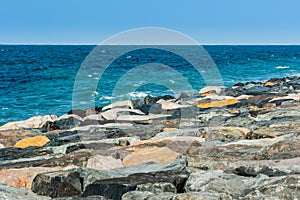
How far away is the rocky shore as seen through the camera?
386cm

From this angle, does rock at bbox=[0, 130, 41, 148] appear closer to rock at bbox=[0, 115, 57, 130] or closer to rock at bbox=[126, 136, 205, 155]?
rock at bbox=[0, 115, 57, 130]

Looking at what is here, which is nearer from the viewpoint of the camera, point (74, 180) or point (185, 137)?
point (74, 180)

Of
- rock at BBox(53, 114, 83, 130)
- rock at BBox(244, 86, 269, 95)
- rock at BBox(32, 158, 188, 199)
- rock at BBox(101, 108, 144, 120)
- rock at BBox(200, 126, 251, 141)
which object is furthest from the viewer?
rock at BBox(244, 86, 269, 95)

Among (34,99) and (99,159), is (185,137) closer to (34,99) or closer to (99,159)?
(99,159)

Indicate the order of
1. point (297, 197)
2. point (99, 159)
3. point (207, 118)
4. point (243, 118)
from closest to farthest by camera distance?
point (297, 197)
point (99, 159)
point (243, 118)
point (207, 118)

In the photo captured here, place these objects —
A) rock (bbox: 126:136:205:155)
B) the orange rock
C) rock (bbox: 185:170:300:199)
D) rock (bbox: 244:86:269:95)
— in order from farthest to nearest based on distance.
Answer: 1. rock (bbox: 244:86:269:95)
2. rock (bbox: 126:136:205:155)
3. the orange rock
4. rock (bbox: 185:170:300:199)

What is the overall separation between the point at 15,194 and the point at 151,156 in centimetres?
197

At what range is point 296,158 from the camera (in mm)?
4637

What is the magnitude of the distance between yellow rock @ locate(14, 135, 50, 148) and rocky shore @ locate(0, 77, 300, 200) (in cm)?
2

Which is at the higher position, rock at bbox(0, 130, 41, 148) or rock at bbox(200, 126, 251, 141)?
rock at bbox(200, 126, 251, 141)

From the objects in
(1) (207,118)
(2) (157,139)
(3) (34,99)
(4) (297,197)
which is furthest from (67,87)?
(4) (297,197)

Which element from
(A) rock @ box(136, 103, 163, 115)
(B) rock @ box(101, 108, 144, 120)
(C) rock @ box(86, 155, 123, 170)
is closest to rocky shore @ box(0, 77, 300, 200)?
(C) rock @ box(86, 155, 123, 170)

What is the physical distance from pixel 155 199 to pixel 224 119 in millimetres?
5825

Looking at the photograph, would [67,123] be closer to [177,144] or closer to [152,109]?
[152,109]
